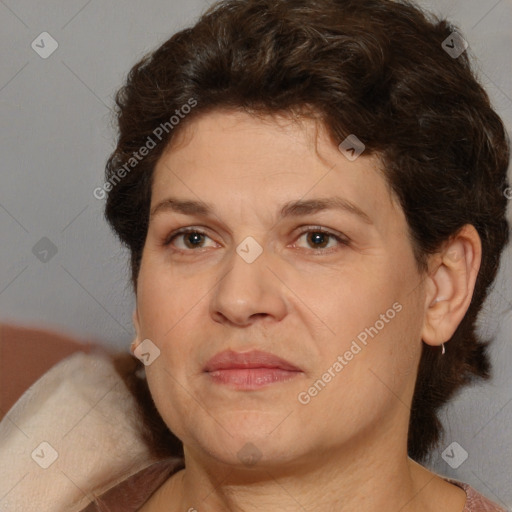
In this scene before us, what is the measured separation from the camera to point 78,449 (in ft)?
7.55

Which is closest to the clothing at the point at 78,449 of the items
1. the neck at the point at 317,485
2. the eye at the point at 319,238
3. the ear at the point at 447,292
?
the neck at the point at 317,485

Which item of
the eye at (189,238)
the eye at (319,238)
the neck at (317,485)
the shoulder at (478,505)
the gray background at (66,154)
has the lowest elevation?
the shoulder at (478,505)

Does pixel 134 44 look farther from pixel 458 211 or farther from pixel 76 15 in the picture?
pixel 458 211

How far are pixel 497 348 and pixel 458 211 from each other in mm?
701

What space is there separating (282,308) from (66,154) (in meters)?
1.22

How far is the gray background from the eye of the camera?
2.65 metres

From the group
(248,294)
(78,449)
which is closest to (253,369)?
(248,294)

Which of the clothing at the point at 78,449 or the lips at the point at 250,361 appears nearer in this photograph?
the lips at the point at 250,361

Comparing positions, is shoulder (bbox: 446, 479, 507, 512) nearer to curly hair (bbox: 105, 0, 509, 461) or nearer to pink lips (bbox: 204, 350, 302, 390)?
curly hair (bbox: 105, 0, 509, 461)

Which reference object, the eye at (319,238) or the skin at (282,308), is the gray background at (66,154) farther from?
the eye at (319,238)

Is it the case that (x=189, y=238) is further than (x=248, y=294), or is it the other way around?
(x=189, y=238)

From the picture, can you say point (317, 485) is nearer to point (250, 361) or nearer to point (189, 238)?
point (250, 361)

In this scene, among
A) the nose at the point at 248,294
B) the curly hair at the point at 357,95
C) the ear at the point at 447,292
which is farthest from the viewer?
the ear at the point at 447,292

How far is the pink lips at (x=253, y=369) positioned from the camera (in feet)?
5.46
